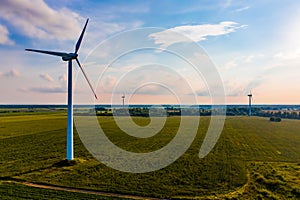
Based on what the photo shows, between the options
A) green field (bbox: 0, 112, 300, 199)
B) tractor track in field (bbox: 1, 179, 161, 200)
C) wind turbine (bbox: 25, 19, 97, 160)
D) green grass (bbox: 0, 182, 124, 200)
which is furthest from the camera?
wind turbine (bbox: 25, 19, 97, 160)

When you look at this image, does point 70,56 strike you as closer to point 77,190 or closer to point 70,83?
point 70,83

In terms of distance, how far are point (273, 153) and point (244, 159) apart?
745cm

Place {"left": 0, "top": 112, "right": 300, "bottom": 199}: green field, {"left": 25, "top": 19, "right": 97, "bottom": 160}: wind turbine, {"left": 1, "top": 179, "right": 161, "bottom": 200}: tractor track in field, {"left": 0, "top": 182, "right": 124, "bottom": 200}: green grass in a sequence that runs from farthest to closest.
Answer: {"left": 25, "top": 19, "right": 97, "bottom": 160}: wind turbine, {"left": 0, "top": 112, "right": 300, "bottom": 199}: green field, {"left": 1, "top": 179, "right": 161, "bottom": 200}: tractor track in field, {"left": 0, "top": 182, "right": 124, "bottom": 200}: green grass

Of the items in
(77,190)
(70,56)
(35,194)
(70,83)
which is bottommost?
(77,190)

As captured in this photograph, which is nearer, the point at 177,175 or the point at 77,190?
the point at 77,190

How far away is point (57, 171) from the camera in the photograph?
29875 millimetres

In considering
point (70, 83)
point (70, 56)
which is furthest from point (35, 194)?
point (70, 56)

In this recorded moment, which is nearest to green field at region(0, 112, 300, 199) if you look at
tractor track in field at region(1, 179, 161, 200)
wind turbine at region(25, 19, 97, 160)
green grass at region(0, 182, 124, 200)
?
green grass at region(0, 182, 124, 200)

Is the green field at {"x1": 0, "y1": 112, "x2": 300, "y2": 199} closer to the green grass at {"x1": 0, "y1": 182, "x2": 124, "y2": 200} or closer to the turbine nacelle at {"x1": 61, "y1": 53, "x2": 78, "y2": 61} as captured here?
the green grass at {"x1": 0, "y1": 182, "x2": 124, "y2": 200}

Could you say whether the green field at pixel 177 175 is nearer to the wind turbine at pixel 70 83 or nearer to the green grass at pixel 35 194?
the green grass at pixel 35 194

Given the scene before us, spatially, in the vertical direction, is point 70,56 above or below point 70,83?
above

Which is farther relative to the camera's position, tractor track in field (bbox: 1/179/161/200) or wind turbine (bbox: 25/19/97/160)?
wind turbine (bbox: 25/19/97/160)

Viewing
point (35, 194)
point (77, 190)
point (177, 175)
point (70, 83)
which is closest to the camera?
point (35, 194)

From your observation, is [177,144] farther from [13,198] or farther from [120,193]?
[13,198]
